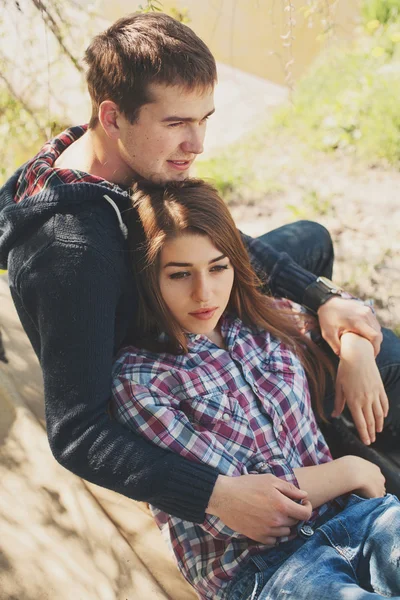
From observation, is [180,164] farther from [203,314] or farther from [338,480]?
[338,480]

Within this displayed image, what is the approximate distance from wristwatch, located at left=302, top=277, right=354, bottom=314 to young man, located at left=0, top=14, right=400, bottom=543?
0.66 m

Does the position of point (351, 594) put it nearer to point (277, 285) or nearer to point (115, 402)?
point (115, 402)

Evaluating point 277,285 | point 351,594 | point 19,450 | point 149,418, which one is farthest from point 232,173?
point 351,594

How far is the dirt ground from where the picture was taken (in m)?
3.68

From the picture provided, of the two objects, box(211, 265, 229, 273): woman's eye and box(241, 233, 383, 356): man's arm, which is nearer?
box(211, 265, 229, 273): woman's eye

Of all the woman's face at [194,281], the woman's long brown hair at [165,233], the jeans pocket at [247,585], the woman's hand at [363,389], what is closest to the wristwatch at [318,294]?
the woman's hand at [363,389]

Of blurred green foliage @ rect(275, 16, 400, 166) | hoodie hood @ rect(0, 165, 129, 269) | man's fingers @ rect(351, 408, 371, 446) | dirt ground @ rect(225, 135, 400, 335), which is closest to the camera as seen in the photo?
hoodie hood @ rect(0, 165, 129, 269)

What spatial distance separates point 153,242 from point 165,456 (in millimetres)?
597

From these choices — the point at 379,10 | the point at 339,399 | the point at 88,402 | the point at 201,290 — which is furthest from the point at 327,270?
the point at 379,10

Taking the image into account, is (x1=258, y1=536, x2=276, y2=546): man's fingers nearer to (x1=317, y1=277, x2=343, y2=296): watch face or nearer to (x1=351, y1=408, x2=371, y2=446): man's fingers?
(x1=351, y1=408, x2=371, y2=446): man's fingers

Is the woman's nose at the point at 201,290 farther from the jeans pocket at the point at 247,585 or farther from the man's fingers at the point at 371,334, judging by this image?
the jeans pocket at the point at 247,585

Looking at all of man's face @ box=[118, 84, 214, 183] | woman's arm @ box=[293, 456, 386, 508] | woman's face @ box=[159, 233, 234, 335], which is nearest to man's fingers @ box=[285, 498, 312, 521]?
woman's arm @ box=[293, 456, 386, 508]

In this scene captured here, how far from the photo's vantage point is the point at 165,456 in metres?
1.75

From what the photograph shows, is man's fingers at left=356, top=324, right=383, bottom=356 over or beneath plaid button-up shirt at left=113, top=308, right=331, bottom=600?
over
